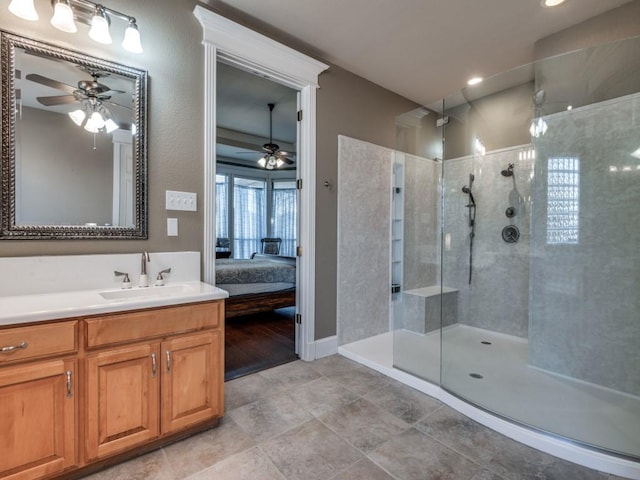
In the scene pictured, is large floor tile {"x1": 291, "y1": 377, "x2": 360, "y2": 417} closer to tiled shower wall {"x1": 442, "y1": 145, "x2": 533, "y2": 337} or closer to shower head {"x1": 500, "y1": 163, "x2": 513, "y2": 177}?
tiled shower wall {"x1": 442, "y1": 145, "x2": 533, "y2": 337}

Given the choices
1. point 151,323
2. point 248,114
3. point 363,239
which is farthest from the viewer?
point 248,114

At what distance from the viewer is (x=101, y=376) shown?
1.48 metres

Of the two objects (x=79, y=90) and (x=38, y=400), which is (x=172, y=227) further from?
(x=38, y=400)

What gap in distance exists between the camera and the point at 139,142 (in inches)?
77.7

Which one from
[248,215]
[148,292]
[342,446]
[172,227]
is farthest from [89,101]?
[248,215]

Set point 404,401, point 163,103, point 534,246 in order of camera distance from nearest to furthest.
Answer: point 163,103, point 404,401, point 534,246

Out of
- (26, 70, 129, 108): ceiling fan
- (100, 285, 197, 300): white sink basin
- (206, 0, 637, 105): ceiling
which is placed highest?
(206, 0, 637, 105): ceiling

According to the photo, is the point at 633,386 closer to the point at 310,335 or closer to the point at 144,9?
the point at 310,335

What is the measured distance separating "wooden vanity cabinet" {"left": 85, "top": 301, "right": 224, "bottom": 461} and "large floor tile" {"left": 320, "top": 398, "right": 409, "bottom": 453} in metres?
0.71

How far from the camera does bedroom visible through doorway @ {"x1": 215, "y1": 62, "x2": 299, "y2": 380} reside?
3.35 meters

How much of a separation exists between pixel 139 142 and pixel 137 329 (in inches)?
45.4

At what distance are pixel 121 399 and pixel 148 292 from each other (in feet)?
1.95

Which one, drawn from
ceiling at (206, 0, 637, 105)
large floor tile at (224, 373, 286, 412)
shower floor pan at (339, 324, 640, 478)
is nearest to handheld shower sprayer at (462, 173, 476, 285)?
shower floor pan at (339, 324, 640, 478)

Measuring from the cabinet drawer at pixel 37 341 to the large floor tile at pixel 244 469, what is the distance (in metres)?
0.85
